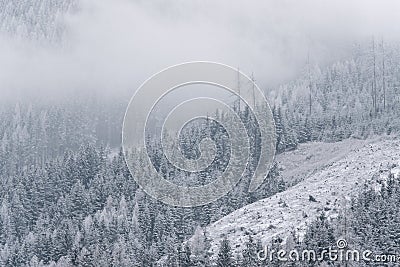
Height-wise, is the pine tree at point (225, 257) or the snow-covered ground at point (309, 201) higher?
the snow-covered ground at point (309, 201)

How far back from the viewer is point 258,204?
8519 centimetres

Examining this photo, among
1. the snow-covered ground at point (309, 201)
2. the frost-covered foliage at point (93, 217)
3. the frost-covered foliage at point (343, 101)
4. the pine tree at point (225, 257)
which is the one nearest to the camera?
the pine tree at point (225, 257)

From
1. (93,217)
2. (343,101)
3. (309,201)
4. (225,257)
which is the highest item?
(343,101)

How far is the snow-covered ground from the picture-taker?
239 ft

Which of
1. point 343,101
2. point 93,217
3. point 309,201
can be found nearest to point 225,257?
point 309,201

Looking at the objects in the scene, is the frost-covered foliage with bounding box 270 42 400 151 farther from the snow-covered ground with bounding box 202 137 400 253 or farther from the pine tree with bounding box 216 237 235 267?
the pine tree with bounding box 216 237 235 267

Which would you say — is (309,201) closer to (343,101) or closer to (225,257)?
(225,257)

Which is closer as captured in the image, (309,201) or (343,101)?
(309,201)

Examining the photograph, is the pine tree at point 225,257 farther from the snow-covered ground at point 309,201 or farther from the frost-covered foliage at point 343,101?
the frost-covered foliage at point 343,101

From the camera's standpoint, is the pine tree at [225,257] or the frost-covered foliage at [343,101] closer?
the pine tree at [225,257]

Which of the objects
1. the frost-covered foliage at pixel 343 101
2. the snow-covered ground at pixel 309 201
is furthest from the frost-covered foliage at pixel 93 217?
the frost-covered foliage at pixel 343 101

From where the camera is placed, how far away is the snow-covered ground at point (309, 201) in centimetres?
7275

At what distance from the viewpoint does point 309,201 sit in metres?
78.1

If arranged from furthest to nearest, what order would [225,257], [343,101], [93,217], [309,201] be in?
[343,101]
[93,217]
[309,201]
[225,257]
